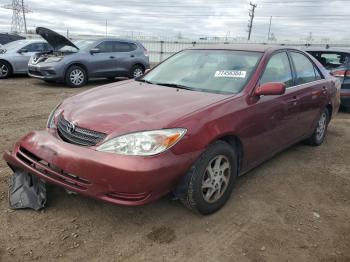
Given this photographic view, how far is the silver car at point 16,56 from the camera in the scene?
12.2 metres

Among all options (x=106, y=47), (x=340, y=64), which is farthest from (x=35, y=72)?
(x=340, y=64)

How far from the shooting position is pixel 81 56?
436 inches

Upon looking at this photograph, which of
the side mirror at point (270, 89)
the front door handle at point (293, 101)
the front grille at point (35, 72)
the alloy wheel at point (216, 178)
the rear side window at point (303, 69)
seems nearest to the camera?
the alloy wheel at point (216, 178)

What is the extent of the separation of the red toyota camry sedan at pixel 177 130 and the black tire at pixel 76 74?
22.6ft

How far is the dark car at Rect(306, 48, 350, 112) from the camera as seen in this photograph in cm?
820

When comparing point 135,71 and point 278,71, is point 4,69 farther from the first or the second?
point 278,71

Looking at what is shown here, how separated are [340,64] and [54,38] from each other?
785 centimetres

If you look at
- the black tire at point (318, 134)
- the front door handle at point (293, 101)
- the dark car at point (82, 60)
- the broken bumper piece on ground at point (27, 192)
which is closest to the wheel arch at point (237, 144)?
the front door handle at point (293, 101)

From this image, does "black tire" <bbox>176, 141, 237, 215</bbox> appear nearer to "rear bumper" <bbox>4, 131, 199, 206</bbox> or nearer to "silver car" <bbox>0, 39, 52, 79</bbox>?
"rear bumper" <bbox>4, 131, 199, 206</bbox>

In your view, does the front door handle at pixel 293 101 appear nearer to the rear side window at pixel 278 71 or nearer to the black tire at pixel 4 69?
the rear side window at pixel 278 71

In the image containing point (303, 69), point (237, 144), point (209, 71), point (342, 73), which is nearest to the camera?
point (237, 144)

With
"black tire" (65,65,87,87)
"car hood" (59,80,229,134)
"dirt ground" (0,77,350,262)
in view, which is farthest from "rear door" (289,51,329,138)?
"black tire" (65,65,87,87)

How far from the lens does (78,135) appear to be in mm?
3104

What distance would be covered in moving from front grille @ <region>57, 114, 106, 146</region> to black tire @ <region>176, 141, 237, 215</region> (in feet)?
2.56
